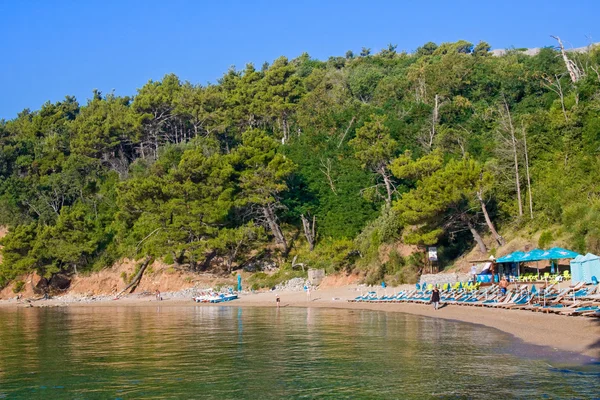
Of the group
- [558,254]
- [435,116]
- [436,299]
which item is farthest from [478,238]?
[435,116]

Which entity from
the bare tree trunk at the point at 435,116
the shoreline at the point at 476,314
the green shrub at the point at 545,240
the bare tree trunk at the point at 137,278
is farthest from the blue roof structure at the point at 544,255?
the bare tree trunk at the point at 137,278

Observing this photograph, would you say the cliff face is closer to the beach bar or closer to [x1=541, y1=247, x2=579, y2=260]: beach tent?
the beach bar

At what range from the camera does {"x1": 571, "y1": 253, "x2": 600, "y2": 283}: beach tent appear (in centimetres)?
2747

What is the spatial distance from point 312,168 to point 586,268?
95.1 feet

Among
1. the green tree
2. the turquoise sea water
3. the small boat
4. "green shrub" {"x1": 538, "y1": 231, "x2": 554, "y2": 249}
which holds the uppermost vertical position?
the green tree

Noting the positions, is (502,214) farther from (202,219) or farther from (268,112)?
(268,112)

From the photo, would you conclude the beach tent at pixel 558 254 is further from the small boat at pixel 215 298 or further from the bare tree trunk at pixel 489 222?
the small boat at pixel 215 298

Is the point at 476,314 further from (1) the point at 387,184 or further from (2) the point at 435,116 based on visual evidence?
(2) the point at 435,116

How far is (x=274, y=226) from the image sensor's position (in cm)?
5262

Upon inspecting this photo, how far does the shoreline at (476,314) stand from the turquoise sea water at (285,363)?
0.98 metres

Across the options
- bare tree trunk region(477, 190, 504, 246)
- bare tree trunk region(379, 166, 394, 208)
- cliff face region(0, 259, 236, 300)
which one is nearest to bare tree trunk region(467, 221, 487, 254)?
bare tree trunk region(477, 190, 504, 246)

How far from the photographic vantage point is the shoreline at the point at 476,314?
19.5m

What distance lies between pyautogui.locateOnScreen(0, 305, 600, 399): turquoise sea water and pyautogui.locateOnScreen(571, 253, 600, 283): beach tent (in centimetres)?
603

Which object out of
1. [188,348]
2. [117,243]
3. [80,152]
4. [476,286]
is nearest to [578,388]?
[188,348]
